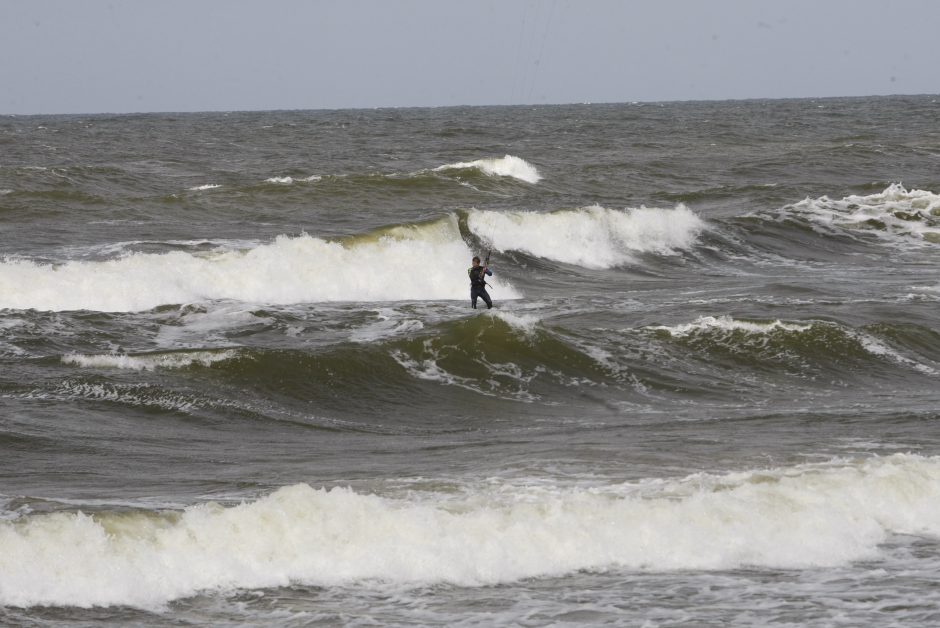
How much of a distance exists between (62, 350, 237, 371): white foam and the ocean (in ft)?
0.17

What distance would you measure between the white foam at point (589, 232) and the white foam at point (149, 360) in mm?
13999

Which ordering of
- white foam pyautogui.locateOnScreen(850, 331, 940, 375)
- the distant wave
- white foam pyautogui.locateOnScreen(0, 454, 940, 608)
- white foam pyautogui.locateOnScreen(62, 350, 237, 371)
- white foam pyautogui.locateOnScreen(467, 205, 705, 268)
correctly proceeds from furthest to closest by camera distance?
white foam pyautogui.locateOnScreen(467, 205, 705, 268) → the distant wave → white foam pyautogui.locateOnScreen(850, 331, 940, 375) → white foam pyautogui.locateOnScreen(62, 350, 237, 371) → white foam pyautogui.locateOnScreen(0, 454, 940, 608)

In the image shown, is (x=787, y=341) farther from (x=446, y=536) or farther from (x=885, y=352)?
(x=446, y=536)

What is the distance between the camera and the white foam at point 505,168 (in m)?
45.1

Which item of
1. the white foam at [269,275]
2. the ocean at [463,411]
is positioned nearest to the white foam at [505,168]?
the ocean at [463,411]

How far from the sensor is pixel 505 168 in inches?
1841

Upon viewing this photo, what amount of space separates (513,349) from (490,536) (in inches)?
332

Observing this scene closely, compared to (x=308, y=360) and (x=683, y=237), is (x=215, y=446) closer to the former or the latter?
(x=308, y=360)

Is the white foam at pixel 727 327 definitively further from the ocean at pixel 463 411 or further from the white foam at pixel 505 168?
the white foam at pixel 505 168

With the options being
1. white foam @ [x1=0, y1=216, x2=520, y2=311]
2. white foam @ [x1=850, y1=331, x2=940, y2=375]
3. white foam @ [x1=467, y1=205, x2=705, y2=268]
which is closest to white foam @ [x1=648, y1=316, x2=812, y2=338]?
white foam @ [x1=850, y1=331, x2=940, y2=375]

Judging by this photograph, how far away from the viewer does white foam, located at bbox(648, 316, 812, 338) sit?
18828 millimetres

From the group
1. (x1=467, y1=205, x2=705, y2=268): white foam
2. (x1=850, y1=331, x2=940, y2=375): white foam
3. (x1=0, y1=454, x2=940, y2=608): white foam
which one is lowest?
(x1=0, y1=454, x2=940, y2=608): white foam

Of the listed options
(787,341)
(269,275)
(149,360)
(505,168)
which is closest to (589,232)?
(269,275)

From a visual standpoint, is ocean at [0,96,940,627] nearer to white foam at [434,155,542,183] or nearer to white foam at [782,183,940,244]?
white foam at [782,183,940,244]
